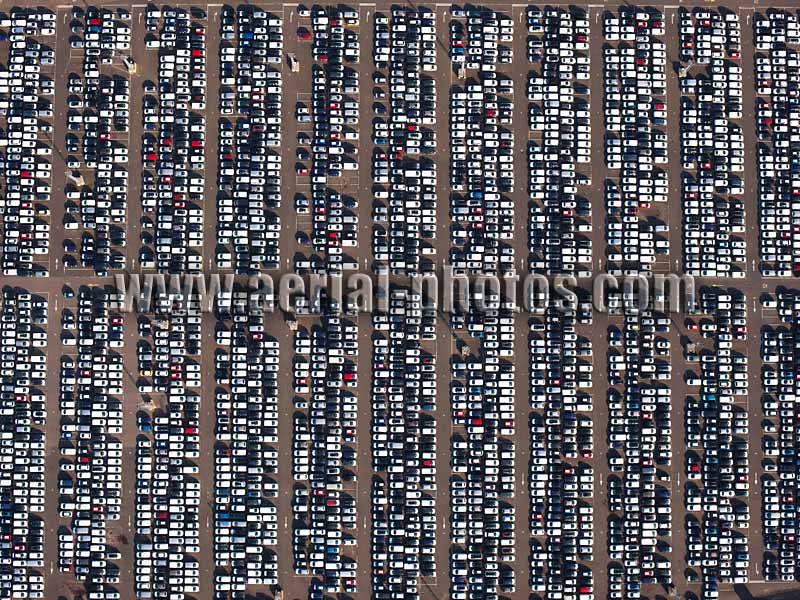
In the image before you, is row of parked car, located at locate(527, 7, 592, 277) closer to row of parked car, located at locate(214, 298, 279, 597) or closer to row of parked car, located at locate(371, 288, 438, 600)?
row of parked car, located at locate(371, 288, 438, 600)

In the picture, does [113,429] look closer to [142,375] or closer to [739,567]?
[142,375]

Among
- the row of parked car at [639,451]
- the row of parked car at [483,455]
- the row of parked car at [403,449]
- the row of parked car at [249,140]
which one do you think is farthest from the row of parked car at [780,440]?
the row of parked car at [249,140]

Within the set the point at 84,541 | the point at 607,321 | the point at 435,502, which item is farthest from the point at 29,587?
the point at 607,321

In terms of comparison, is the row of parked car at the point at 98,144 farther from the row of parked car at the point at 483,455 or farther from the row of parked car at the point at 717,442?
the row of parked car at the point at 717,442

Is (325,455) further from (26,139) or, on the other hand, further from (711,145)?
(711,145)

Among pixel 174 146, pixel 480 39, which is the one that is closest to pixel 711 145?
pixel 480 39

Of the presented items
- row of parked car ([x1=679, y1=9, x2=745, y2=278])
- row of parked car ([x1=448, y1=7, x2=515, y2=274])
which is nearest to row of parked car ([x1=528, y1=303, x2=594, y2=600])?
row of parked car ([x1=448, y1=7, x2=515, y2=274])
